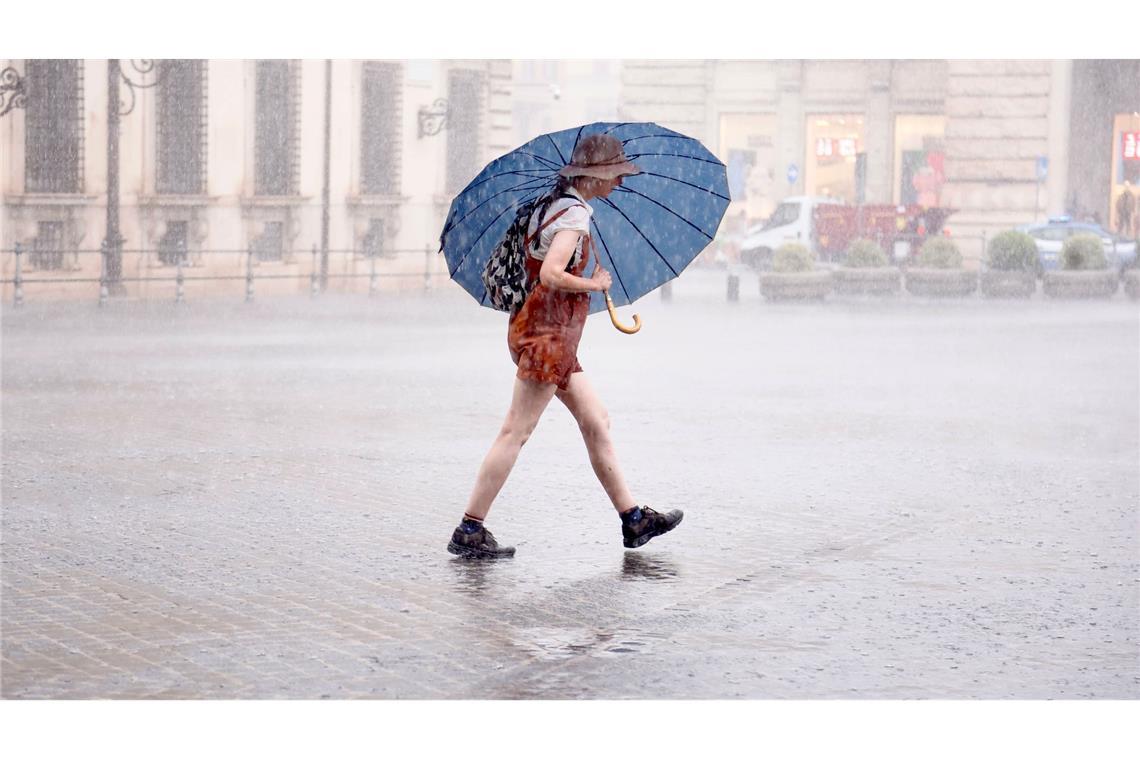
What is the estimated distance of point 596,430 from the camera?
726cm

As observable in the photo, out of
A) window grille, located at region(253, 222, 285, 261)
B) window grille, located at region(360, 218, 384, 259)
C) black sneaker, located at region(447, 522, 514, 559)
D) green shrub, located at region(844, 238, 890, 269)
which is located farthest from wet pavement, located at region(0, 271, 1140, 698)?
window grille, located at region(360, 218, 384, 259)

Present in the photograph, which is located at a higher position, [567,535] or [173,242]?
[173,242]

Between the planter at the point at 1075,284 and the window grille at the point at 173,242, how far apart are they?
13612 mm

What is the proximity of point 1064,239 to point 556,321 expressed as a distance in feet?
91.1

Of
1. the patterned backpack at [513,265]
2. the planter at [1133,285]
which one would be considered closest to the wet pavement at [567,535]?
the patterned backpack at [513,265]

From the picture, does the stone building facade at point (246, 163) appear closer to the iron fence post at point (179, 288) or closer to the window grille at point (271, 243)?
the window grille at point (271, 243)

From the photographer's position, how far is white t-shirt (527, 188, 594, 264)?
684 centimetres

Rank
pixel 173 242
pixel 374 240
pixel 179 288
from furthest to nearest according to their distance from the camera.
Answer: pixel 374 240, pixel 173 242, pixel 179 288

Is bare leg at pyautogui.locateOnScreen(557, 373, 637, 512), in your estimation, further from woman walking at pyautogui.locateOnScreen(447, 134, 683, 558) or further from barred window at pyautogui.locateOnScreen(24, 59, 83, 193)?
barred window at pyautogui.locateOnScreen(24, 59, 83, 193)

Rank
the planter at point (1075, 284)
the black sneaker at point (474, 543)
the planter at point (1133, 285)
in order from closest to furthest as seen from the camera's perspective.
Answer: the black sneaker at point (474, 543)
the planter at point (1133, 285)
the planter at point (1075, 284)

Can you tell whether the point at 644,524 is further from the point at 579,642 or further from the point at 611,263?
the point at 579,642

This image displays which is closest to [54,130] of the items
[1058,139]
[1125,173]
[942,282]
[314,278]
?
[314,278]

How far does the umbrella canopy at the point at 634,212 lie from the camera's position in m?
7.34

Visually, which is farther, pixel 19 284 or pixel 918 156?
pixel 918 156
